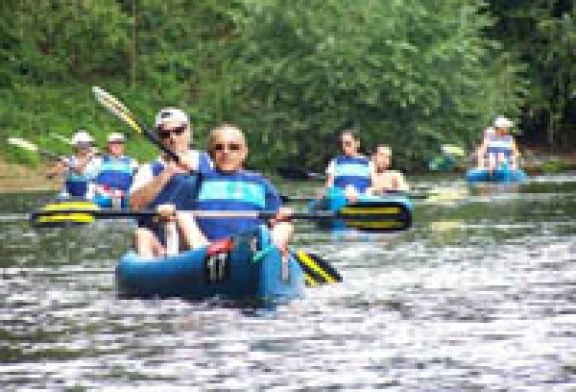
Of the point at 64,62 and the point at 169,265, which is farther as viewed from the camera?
the point at 64,62

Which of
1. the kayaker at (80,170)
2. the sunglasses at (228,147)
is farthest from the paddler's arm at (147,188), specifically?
the kayaker at (80,170)

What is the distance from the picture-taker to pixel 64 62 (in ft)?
162

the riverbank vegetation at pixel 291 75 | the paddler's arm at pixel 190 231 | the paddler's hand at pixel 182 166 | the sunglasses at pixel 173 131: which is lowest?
the paddler's arm at pixel 190 231

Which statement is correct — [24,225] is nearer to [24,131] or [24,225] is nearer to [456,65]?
[24,131]

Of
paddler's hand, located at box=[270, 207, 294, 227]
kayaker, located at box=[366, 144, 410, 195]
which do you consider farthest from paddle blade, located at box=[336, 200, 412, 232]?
kayaker, located at box=[366, 144, 410, 195]

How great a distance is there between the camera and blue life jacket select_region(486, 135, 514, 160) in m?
37.7

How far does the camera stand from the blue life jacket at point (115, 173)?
29.6 meters

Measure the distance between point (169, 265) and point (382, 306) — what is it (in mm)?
1827

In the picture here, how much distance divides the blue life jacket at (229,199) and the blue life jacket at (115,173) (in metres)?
14.0

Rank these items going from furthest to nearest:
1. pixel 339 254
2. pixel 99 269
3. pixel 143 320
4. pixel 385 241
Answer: pixel 385 241 < pixel 339 254 < pixel 99 269 < pixel 143 320

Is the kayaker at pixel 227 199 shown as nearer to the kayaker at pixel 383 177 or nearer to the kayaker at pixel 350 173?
the kayaker at pixel 350 173

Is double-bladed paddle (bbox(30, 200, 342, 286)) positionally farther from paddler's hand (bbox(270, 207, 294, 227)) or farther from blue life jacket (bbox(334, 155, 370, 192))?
blue life jacket (bbox(334, 155, 370, 192))

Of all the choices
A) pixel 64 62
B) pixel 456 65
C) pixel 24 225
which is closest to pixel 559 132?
pixel 456 65

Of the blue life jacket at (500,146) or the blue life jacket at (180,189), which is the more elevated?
the blue life jacket at (500,146)
